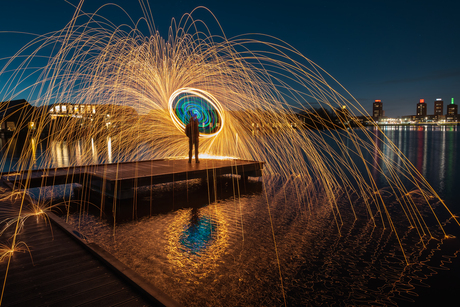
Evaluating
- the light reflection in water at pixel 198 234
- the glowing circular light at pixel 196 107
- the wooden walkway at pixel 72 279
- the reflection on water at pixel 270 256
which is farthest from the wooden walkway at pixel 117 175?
the wooden walkway at pixel 72 279

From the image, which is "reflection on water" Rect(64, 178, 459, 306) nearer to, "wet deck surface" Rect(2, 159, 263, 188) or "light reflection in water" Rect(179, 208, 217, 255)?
"light reflection in water" Rect(179, 208, 217, 255)

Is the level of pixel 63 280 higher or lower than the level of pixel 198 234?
higher

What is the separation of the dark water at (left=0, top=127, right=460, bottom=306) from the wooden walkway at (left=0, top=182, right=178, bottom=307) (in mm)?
859

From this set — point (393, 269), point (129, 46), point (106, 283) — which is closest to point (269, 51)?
point (129, 46)

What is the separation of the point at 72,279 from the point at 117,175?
5.86 meters

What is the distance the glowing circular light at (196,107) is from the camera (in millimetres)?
11391

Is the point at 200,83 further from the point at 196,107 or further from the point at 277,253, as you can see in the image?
the point at 277,253

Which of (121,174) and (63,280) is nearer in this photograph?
(63,280)

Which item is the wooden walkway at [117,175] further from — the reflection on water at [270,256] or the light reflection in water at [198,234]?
the light reflection in water at [198,234]

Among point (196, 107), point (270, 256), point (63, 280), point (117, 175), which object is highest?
point (196, 107)


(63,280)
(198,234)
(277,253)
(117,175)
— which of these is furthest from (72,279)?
(117,175)

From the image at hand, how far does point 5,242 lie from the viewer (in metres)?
4.67

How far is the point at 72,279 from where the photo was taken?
3434mm

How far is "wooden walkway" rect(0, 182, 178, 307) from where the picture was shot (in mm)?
3039
